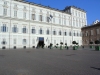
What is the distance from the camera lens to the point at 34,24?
127ft

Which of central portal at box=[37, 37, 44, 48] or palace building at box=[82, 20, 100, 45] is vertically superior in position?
palace building at box=[82, 20, 100, 45]

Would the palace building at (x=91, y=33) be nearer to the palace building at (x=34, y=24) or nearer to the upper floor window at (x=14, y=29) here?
the palace building at (x=34, y=24)

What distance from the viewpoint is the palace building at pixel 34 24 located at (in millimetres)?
33281

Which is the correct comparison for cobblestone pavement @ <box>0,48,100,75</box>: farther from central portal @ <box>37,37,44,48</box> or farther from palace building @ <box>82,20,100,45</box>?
palace building @ <box>82,20,100,45</box>

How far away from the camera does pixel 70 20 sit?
49.0 meters

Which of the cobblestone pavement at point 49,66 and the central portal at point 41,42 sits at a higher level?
the central portal at point 41,42

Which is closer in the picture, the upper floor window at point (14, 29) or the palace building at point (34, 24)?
the palace building at point (34, 24)

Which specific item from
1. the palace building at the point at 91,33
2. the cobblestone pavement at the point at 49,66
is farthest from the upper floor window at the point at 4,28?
the palace building at the point at 91,33

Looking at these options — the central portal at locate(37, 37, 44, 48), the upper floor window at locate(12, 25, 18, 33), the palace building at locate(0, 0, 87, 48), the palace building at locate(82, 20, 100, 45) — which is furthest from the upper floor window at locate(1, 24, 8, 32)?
the palace building at locate(82, 20, 100, 45)

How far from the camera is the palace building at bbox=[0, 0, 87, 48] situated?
33.3 m

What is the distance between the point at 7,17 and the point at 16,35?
5.70 meters

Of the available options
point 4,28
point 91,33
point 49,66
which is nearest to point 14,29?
point 4,28

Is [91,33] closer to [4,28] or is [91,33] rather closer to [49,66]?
[4,28]

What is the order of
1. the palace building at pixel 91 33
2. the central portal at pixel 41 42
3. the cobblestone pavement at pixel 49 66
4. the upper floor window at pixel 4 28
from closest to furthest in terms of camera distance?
the cobblestone pavement at pixel 49 66 → the upper floor window at pixel 4 28 → the central portal at pixel 41 42 → the palace building at pixel 91 33
